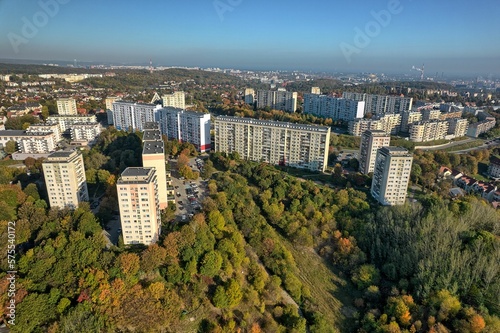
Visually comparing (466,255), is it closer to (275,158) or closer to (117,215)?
(275,158)

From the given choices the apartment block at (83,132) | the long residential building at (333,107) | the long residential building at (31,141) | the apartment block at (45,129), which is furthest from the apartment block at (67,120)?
the long residential building at (333,107)

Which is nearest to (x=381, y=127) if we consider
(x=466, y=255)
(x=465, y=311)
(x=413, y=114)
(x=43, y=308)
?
(x=413, y=114)

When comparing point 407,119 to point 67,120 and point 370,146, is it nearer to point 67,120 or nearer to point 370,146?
point 370,146

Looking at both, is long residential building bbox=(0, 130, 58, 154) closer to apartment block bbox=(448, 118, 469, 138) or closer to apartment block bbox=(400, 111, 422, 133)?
apartment block bbox=(400, 111, 422, 133)

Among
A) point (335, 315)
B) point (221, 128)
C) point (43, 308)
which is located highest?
point (221, 128)

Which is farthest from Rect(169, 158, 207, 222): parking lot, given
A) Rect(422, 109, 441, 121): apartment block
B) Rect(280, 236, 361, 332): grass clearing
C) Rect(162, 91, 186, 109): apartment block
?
Rect(422, 109, 441, 121): apartment block
